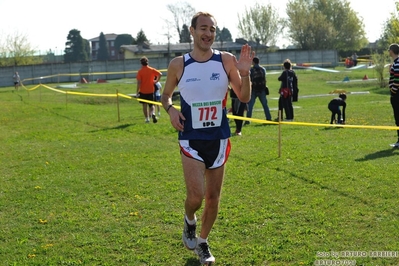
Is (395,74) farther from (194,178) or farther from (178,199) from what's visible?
(194,178)

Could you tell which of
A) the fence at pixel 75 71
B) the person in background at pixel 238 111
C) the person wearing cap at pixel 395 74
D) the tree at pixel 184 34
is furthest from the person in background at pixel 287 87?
the tree at pixel 184 34

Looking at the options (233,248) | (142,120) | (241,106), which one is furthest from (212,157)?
(142,120)

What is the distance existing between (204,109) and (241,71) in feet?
1.66

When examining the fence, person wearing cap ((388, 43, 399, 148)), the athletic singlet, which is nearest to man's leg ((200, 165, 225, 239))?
the athletic singlet

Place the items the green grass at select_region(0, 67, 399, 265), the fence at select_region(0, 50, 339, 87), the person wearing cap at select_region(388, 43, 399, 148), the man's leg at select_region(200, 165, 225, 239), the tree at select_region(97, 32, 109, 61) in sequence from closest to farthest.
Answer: the man's leg at select_region(200, 165, 225, 239)
the green grass at select_region(0, 67, 399, 265)
the person wearing cap at select_region(388, 43, 399, 148)
the fence at select_region(0, 50, 339, 87)
the tree at select_region(97, 32, 109, 61)

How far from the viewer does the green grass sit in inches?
233

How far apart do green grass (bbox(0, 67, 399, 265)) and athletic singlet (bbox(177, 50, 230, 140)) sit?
1.30 meters

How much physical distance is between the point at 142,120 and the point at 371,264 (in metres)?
14.4

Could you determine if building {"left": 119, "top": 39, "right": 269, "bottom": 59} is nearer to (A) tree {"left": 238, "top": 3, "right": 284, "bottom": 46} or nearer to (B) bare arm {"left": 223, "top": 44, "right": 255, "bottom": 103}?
(A) tree {"left": 238, "top": 3, "right": 284, "bottom": 46}

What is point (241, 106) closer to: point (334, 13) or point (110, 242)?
point (110, 242)

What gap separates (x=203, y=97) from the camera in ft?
17.9

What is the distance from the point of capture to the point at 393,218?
674cm

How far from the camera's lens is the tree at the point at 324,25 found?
9344cm

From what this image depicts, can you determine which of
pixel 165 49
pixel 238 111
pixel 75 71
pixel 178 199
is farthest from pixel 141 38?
pixel 178 199
